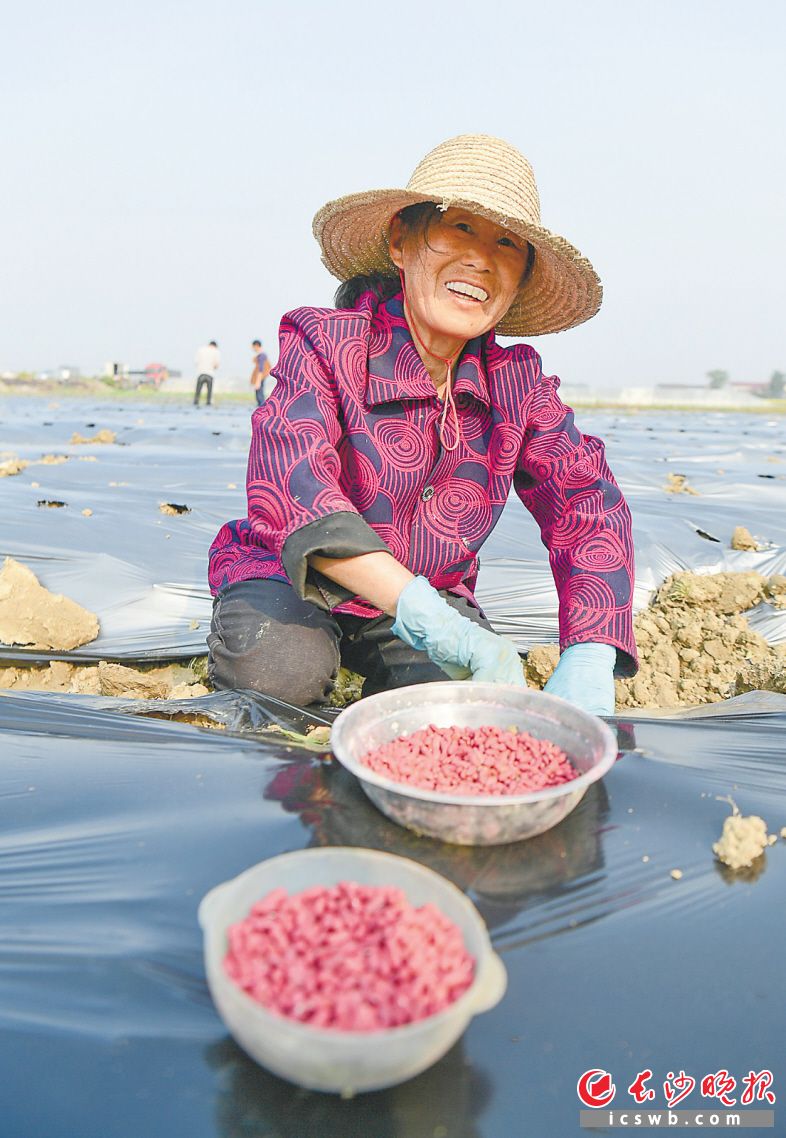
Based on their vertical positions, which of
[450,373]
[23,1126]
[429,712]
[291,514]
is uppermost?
[450,373]

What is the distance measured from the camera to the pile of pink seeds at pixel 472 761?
1.03 meters

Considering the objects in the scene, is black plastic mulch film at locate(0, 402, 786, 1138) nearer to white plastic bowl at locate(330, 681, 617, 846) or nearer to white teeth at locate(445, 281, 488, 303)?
white plastic bowl at locate(330, 681, 617, 846)

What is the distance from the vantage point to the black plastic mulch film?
0.68m

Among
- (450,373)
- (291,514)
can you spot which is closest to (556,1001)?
(291,514)

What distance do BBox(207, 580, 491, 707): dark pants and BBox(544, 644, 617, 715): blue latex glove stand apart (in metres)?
0.37

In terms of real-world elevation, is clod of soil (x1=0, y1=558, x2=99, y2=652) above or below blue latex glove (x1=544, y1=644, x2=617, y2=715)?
below

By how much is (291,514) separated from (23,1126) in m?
1.00

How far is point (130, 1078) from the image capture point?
69 centimetres

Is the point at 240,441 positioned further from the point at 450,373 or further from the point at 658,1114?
the point at 658,1114

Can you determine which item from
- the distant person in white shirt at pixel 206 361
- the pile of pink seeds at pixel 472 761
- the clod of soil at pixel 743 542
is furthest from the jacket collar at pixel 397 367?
the distant person in white shirt at pixel 206 361

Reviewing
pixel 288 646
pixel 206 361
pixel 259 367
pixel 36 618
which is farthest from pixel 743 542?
pixel 206 361

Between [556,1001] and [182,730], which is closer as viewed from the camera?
[556,1001]

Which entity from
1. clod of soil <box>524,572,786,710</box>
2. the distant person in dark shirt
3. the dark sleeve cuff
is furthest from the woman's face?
the distant person in dark shirt

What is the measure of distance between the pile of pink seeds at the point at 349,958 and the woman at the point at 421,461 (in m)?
0.67
